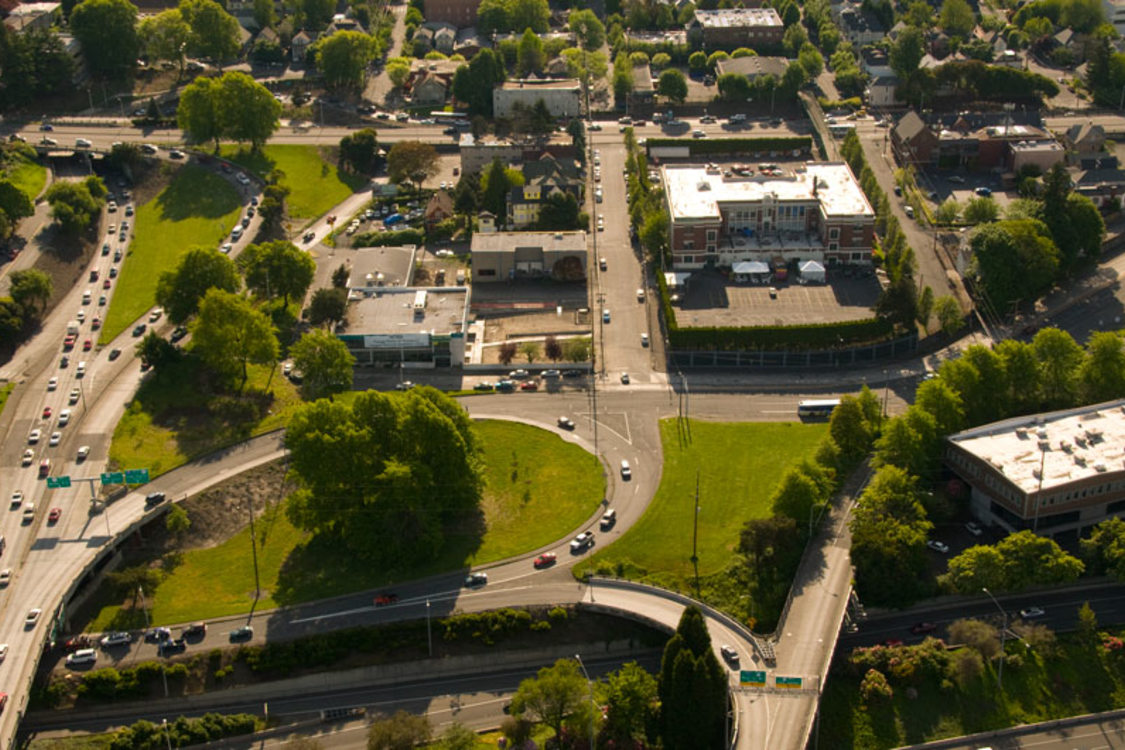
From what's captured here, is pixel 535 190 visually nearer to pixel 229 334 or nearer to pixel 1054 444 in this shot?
pixel 229 334

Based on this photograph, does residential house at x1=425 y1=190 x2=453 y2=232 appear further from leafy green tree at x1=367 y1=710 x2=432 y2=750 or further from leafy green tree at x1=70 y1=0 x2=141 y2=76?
leafy green tree at x1=367 y1=710 x2=432 y2=750

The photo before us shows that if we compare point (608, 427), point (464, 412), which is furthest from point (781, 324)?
point (464, 412)

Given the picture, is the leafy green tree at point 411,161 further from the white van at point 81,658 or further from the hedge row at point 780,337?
the white van at point 81,658

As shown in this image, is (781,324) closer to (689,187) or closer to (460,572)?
(689,187)

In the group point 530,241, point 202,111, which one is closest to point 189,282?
point 530,241

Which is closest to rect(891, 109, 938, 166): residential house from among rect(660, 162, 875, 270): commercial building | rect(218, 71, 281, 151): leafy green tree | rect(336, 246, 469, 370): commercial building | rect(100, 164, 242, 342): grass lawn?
rect(660, 162, 875, 270): commercial building

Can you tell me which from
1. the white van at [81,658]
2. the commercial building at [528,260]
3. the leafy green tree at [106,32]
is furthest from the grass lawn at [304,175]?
the white van at [81,658]
